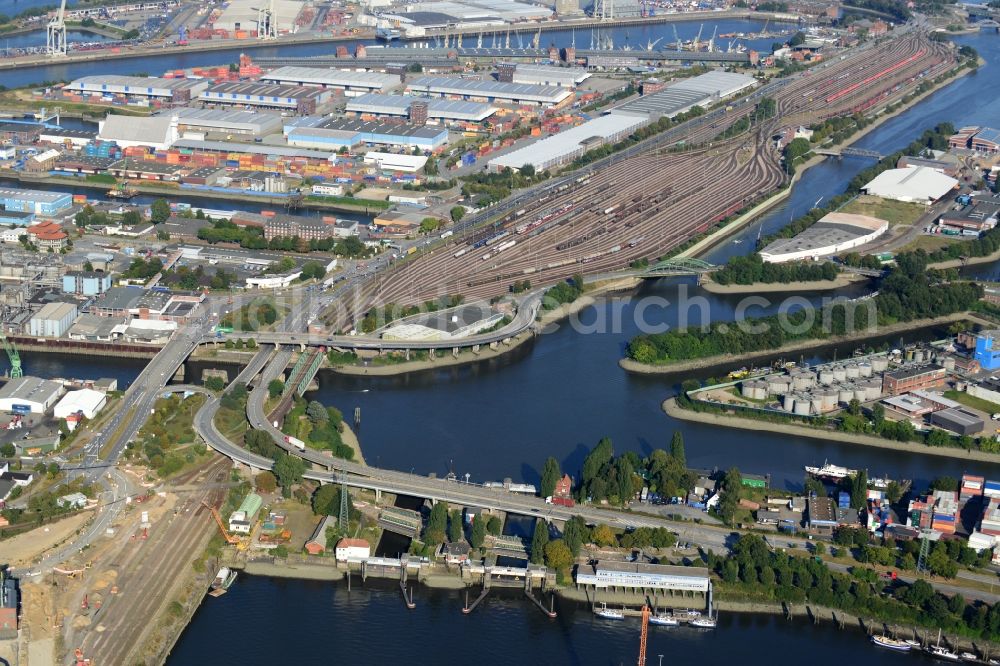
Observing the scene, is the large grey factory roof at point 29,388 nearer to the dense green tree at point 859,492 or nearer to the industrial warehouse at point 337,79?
the dense green tree at point 859,492

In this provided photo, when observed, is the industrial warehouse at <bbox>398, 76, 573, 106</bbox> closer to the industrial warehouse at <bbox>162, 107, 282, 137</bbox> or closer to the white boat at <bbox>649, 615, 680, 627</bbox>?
the industrial warehouse at <bbox>162, 107, 282, 137</bbox>

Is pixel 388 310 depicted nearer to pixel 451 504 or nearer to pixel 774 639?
pixel 451 504

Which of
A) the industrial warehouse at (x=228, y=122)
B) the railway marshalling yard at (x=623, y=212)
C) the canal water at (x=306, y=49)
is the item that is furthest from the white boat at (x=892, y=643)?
the canal water at (x=306, y=49)

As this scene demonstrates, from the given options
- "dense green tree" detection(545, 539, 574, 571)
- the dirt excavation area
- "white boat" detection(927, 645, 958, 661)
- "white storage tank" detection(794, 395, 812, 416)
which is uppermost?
"white storage tank" detection(794, 395, 812, 416)

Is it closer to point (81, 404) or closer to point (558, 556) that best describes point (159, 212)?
point (81, 404)

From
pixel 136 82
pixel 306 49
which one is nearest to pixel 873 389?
pixel 136 82

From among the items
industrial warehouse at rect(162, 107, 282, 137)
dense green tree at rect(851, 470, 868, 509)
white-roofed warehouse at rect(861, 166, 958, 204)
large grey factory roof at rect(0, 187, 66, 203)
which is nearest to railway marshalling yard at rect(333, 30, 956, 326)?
white-roofed warehouse at rect(861, 166, 958, 204)

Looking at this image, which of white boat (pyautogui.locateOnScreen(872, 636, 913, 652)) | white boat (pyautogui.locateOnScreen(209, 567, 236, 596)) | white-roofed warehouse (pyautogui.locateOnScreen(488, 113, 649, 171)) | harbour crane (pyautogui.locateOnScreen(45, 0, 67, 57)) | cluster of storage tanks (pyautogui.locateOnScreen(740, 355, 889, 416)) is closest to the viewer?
white boat (pyautogui.locateOnScreen(872, 636, 913, 652))
